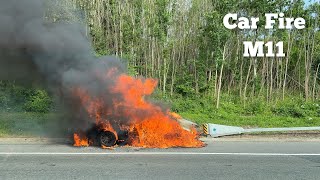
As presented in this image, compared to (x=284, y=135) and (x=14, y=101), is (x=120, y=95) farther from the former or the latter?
(x=14, y=101)

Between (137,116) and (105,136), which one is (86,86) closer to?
(105,136)

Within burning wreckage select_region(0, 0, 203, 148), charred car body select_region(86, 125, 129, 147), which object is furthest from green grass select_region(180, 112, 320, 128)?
charred car body select_region(86, 125, 129, 147)

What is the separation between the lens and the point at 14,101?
47.5 ft

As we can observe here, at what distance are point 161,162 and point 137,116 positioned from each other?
63.3 inches

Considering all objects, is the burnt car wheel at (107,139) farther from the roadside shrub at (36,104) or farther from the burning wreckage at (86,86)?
the roadside shrub at (36,104)

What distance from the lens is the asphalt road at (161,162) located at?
655 cm

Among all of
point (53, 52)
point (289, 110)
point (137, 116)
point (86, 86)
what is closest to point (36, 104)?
Answer: point (53, 52)

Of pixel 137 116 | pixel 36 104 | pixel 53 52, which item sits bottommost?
pixel 36 104

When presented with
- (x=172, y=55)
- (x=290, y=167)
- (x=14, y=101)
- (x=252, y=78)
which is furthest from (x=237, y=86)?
(x=290, y=167)

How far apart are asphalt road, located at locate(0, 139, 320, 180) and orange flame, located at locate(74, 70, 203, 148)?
0.35 meters

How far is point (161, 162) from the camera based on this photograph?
7.50 meters

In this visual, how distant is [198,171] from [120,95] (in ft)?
9.38

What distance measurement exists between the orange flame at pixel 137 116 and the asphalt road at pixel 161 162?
13.8 inches

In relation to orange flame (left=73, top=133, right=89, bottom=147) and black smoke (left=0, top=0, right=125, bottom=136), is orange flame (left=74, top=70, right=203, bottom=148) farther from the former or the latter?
black smoke (left=0, top=0, right=125, bottom=136)
